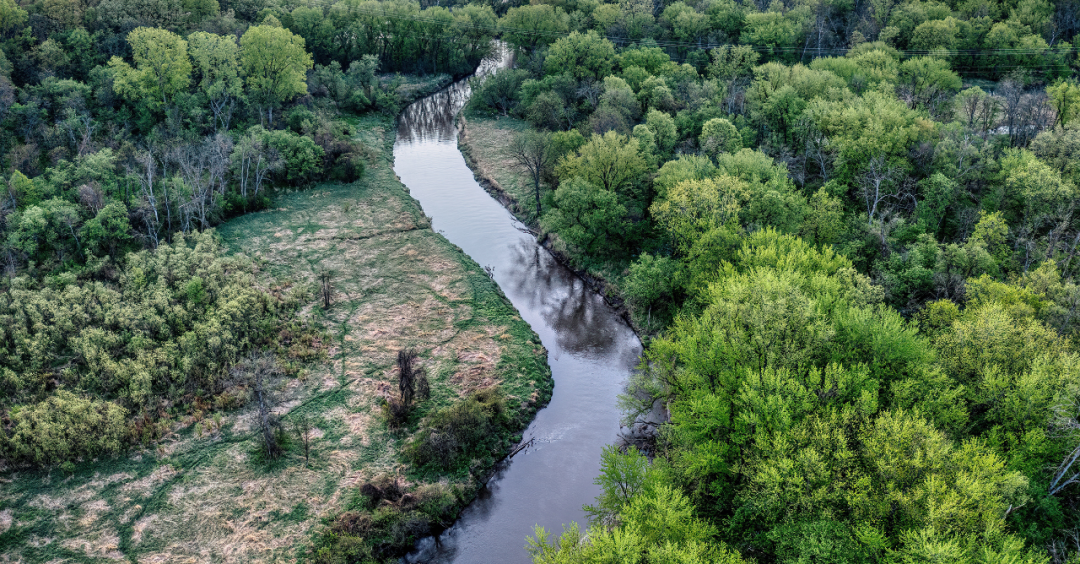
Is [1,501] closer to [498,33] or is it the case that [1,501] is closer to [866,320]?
[866,320]

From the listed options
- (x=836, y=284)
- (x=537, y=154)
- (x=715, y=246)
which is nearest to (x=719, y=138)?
(x=537, y=154)

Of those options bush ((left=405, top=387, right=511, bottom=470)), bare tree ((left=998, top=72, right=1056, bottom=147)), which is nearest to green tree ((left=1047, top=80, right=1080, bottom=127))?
bare tree ((left=998, top=72, right=1056, bottom=147))

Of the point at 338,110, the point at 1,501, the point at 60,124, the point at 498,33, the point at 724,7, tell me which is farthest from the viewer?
the point at 498,33

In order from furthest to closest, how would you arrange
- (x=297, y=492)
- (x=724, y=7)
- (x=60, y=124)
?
A: 1. (x=724, y=7)
2. (x=60, y=124)
3. (x=297, y=492)

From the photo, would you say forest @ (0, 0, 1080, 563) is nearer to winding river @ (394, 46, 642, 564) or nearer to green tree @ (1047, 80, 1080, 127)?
green tree @ (1047, 80, 1080, 127)

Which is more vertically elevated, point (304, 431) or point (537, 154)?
point (537, 154)

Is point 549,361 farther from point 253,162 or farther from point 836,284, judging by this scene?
point 253,162

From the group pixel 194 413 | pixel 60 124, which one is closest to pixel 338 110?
pixel 60 124
